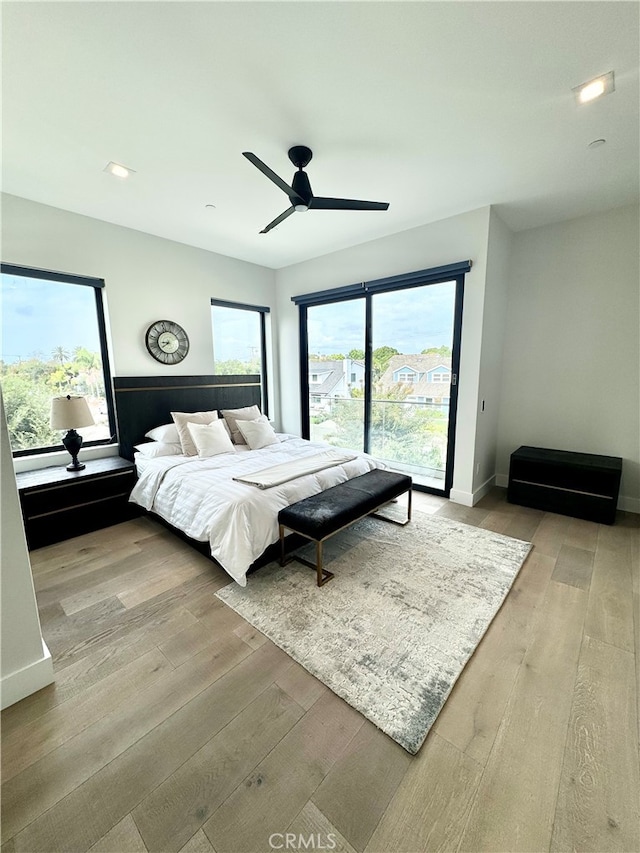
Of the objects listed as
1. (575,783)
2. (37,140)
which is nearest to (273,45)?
(37,140)

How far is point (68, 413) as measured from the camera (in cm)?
300

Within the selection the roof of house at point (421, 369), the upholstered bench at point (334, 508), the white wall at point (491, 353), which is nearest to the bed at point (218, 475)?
the upholstered bench at point (334, 508)

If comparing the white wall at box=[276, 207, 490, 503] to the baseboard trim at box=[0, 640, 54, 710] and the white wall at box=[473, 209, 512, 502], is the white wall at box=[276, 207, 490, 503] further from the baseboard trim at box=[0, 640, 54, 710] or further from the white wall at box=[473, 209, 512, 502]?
the baseboard trim at box=[0, 640, 54, 710]

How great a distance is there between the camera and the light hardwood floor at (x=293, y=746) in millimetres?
1100

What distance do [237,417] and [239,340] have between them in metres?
1.41

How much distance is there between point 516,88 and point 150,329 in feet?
12.2

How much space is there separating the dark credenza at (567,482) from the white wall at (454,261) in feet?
1.70

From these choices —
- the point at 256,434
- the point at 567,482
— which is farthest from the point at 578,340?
the point at 256,434

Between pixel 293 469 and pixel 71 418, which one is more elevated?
pixel 71 418

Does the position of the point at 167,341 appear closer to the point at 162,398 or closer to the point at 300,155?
the point at 162,398

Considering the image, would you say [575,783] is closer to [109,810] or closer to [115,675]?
[109,810]

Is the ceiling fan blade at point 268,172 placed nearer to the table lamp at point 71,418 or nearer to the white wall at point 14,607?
the white wall at point 14,607

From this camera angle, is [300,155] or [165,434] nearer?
[300,155]

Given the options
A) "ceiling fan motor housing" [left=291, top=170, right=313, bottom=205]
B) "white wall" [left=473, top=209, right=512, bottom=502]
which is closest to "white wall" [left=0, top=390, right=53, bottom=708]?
"ceiling fan motor housing" [left=291, top=170, right=313, bottom=205]
